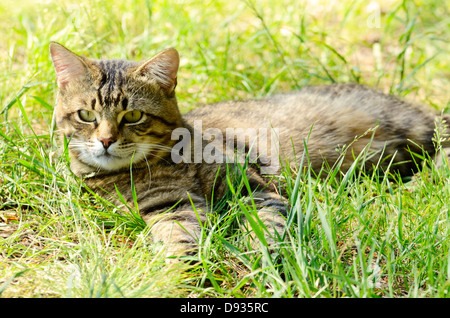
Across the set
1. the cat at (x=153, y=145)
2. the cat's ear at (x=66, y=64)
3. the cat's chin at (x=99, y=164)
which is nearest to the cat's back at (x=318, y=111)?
the cat at (x=153, y=145)

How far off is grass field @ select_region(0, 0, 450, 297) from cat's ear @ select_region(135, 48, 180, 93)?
0.64 meters

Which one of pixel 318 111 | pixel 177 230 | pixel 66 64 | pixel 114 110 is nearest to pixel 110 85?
pixel 114 110

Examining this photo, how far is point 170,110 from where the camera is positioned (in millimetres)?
2715

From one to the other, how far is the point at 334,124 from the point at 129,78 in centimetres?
135

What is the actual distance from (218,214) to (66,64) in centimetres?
117

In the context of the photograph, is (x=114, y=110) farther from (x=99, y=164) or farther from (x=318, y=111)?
Result: (x=318, y=111)

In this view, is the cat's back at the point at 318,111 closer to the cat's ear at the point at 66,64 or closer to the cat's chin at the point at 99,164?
the cat's chin at the point at 99,164

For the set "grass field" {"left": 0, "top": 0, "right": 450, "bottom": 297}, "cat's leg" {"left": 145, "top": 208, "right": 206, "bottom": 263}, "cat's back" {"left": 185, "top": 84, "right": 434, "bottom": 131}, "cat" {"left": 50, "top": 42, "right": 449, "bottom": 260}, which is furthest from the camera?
"cat's back" {"left": 185, "top": 84, "right": 434, "bottom": 131}

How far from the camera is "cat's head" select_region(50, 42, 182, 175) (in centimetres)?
254

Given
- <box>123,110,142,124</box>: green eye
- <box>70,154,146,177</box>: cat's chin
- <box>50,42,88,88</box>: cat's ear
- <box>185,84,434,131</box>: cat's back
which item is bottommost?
<box>70,154,146,177</box>: cat's chin

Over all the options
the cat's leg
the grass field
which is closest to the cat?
the cat's leg

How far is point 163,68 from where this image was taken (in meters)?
2.69

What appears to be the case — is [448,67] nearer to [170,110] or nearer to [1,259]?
[170,110]

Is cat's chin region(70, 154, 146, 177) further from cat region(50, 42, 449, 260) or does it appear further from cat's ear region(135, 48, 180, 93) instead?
cat's ear region(135, 48, 180, 93)
